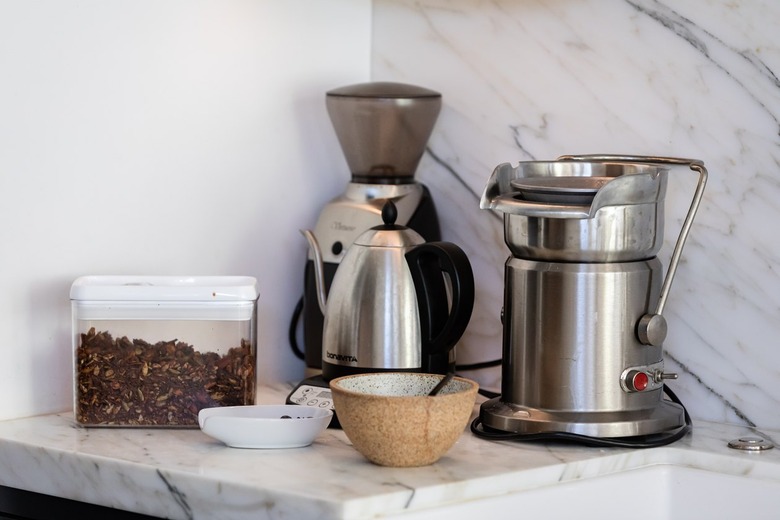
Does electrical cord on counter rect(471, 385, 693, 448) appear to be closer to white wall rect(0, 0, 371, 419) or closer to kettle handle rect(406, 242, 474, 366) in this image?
kettle handle rect(406, 242, 474, 366)

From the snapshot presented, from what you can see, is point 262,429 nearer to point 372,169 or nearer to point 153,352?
point 153,352

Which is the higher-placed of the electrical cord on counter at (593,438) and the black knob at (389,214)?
the black knob at (389,214)

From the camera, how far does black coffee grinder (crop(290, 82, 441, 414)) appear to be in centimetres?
144

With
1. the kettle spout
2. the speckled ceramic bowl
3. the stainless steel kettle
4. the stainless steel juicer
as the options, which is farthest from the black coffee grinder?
the speckled ceramic bowl

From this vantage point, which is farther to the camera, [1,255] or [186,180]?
[186,180]

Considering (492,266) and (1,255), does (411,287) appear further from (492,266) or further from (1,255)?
(1,255)

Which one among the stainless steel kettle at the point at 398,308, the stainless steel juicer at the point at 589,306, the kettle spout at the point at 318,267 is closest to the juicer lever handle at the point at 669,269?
the stainless steel juicer at the point at 589,306

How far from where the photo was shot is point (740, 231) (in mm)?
1275

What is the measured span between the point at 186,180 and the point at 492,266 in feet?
1.41

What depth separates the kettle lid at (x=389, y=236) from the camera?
1289 mm

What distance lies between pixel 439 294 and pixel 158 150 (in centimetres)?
40

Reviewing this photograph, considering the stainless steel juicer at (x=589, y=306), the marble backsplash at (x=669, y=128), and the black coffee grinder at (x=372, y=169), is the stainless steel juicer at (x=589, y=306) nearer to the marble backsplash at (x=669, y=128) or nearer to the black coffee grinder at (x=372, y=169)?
the marble backsplash at (x=669, y=128)

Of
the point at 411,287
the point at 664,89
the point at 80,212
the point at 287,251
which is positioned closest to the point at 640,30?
the point at 664,89

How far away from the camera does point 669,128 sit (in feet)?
4.35
